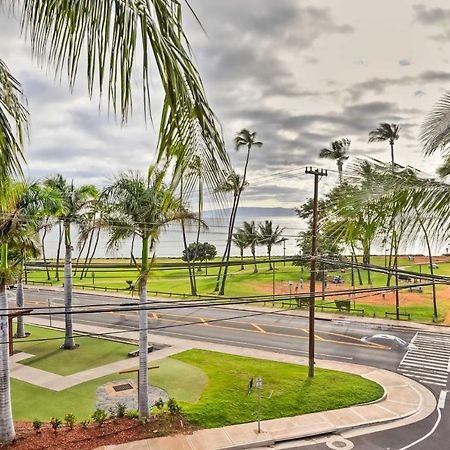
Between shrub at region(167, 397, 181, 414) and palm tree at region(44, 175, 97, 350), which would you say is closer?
shrub at region(167, 397, 181, 414)

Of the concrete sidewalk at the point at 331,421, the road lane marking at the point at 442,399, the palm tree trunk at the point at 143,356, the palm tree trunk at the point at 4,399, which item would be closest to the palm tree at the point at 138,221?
the palm tree trunk at the point at 143,356

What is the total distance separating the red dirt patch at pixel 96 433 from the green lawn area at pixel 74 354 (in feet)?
19.4

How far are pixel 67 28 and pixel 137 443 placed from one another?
13685 millimetres

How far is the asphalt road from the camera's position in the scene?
14.3 m

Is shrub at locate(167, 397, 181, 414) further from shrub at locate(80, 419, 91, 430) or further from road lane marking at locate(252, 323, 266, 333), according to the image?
road lane marking at locate(252, 323, 266, 333)

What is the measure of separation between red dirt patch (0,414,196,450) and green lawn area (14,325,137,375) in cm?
592

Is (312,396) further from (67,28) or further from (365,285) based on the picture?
(365,285)

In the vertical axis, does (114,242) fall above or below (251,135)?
below

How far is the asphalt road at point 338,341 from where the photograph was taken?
1431 cm

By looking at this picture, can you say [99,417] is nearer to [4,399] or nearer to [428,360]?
[4,399]

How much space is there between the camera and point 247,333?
27312mm

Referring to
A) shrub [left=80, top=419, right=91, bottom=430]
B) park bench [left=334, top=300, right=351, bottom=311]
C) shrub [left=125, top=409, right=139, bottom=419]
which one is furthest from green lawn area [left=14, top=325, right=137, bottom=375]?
park bench [left=334, top=300, right=351, bottom=311]

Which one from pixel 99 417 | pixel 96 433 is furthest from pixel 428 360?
pixel 96 433

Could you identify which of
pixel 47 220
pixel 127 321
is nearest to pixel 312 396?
pixel 47 220
